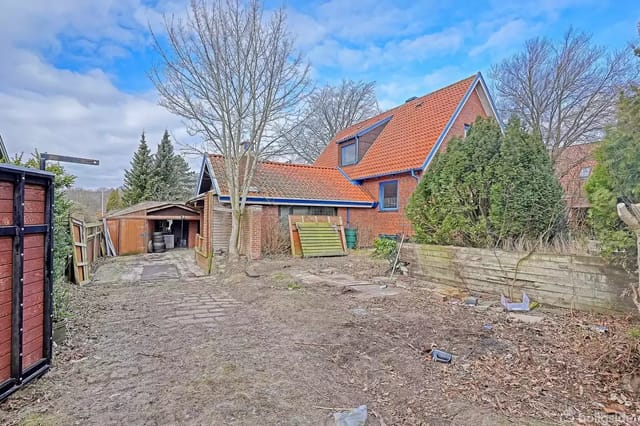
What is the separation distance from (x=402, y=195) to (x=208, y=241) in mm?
7515

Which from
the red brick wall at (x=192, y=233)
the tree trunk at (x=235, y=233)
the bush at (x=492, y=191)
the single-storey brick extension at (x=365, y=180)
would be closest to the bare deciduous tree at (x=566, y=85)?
the single-storey brick extension at (x=365, y=180)

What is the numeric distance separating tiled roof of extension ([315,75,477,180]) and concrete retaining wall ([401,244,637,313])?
6088mm

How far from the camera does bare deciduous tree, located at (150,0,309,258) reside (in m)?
10.1

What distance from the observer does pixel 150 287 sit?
8.16 metres

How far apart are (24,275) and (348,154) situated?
15299mm

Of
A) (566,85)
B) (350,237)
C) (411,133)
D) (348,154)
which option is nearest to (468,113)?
(411,133)

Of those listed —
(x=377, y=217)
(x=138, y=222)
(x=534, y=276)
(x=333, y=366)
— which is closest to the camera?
(x=333, y=366)

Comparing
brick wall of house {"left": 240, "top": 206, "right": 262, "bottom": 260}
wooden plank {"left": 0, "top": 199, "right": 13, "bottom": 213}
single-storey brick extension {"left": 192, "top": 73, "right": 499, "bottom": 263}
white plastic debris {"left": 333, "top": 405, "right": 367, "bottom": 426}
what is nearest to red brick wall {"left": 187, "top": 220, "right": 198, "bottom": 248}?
single-storey brick extension {"left": 192, "top": 73, "right": 499, "bottom": 263}

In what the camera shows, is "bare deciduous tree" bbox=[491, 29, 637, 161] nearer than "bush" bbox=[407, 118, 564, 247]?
No

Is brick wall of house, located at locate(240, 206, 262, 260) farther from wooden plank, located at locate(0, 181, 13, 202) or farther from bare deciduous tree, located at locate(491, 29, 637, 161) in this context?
bare deciduous tree, located at locate(491, 29, 637, 161)

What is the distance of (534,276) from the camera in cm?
525

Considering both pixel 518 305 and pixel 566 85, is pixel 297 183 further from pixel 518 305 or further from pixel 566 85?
pixel 566 85

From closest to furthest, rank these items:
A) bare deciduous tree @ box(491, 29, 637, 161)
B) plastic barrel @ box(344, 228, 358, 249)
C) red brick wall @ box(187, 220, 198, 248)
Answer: plastic barrel @ box(344, 228, 358, 249)
bare deciduous tree @ box(491, 29, 637, 161)
red brick wall @ box(187, 220, 198, 248)

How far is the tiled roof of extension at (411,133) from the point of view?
42.3ft
